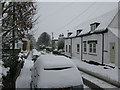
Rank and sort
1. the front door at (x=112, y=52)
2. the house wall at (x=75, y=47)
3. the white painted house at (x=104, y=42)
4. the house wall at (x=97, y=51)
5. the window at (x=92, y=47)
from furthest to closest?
the house wall at (x=75, y=47)
the window at (x=92, y=47)
the house wall at (x=97, y=51)
the front door at (x=112, y=52)
the white painted house at (x=104, y=42)

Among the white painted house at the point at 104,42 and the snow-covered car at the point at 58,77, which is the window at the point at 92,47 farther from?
the snow-covered car at the point at 58,77

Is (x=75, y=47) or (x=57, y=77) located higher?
(x=75, y=47)

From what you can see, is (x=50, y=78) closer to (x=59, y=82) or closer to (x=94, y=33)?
(x=59, y=82)

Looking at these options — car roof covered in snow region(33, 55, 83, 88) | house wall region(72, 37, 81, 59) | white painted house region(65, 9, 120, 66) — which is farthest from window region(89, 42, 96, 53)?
car roof covered in snow region(33, 55, 83, 88)

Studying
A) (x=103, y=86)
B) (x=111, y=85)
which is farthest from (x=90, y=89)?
(x=111, y=85)

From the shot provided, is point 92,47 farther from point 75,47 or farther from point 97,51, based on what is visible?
point 75,47

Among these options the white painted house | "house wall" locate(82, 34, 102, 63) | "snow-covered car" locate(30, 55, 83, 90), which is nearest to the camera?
"snow-covered car" locate(30, 55, 83, 90)

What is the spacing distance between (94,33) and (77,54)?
22.0ft

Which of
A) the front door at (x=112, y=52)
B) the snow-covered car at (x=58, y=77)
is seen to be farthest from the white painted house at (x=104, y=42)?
the snow-covered car at (x=58, y=77)

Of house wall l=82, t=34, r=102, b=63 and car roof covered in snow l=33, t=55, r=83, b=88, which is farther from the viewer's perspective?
house wall l=82, t=34, r=102, b=63

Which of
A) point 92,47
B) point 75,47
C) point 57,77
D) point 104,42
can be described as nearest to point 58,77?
point 57,77

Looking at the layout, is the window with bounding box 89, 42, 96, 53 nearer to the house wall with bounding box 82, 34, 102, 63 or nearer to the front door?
the house wall with bounding box 82, 34, 102, 63

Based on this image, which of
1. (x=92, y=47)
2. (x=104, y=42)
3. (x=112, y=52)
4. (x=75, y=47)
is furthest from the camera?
(x=75, y=47)

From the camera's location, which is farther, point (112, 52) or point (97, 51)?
point (97, 51)
